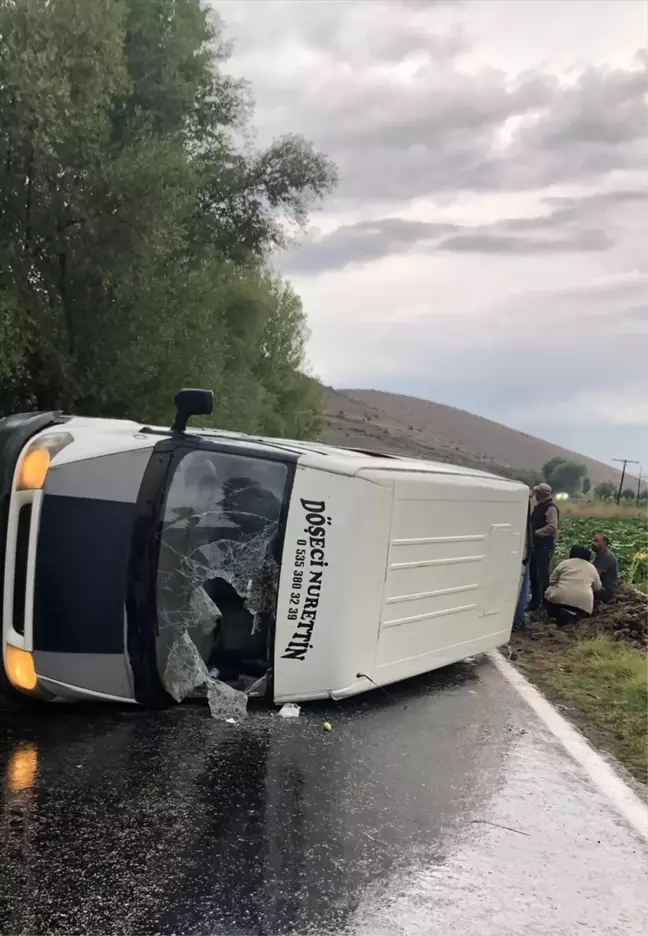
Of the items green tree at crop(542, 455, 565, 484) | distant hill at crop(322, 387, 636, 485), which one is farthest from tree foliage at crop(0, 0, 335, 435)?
green tree at crop(542, 455, 565, 484)

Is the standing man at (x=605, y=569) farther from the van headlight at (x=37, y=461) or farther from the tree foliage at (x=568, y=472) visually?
the tree foliage at (x=568, y=472)

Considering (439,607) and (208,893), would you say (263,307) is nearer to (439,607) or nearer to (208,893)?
(439,607)

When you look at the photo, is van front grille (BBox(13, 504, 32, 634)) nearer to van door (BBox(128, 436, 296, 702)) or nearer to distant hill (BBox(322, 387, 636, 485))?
van door (BBox(128, 436, 296, 702))

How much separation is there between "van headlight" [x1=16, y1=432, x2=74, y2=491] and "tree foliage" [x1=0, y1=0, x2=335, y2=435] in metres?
9.89

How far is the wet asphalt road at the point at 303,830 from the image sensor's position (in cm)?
311

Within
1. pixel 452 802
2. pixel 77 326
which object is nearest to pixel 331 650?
pixel 452 802

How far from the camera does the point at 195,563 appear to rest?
5078 millimetres

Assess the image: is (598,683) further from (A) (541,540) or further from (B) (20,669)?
(B) (20,669)

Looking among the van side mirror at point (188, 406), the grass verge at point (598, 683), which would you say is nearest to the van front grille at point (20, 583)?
the van side mirror at point (188, 406)

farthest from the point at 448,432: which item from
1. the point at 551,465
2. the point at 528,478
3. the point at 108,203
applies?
the point at 108,203

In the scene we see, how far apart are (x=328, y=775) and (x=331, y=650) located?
0.74 m

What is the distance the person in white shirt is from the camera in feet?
29.9

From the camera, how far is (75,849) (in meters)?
3.50

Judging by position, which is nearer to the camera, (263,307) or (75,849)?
(75,849)
